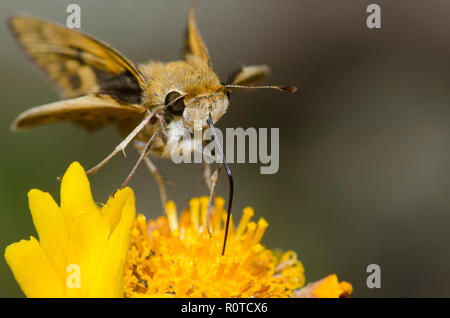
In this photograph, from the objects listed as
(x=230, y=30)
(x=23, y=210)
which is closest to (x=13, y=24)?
(x=23, y=210)

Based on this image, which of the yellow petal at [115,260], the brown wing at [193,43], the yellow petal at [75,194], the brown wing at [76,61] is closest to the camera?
the yellow petal at [115,260]

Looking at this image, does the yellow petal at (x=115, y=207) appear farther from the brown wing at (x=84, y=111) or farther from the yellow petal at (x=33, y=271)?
the brown wing at (x=84, y=111)

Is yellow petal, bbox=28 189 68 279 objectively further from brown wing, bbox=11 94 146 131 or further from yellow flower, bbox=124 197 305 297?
brown wing, bbox=11 94 146 131

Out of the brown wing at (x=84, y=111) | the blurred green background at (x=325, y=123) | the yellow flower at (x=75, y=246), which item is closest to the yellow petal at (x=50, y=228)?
the yellow flower at (x=75, y=246)

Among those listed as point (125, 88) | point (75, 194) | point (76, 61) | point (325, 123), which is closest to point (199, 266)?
point (75, 194)

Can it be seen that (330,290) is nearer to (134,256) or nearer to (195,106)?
(134,256)

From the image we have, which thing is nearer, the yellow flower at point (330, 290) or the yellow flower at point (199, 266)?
the yellow flower at point (199, 266)

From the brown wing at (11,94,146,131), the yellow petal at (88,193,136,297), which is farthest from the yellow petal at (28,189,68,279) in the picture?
the brown wing at (11,94,146,131)

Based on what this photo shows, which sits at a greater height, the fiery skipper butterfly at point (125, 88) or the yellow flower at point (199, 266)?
the fiery skipper butterfly at point (125, 88)
